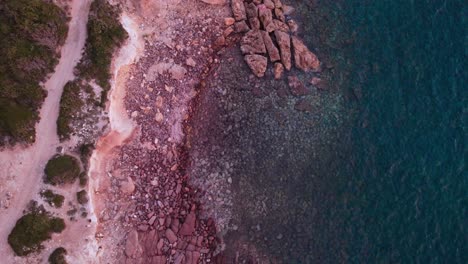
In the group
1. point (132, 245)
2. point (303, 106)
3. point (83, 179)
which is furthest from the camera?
point (303, 106)

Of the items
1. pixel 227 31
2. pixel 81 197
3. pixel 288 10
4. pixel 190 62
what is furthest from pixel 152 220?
pixel 288 10

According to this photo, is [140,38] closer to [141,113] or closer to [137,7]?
[137,7]

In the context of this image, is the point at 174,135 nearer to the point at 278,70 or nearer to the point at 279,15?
the point at 278,70

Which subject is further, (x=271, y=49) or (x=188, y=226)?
(x=271, y=49)

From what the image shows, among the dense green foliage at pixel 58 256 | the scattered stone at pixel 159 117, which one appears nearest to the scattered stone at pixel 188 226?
the scattered stone at pixel 159 117

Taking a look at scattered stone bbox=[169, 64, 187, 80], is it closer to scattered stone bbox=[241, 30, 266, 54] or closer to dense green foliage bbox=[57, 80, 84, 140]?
scattered stone bbox=[241, 30, 266, 54]

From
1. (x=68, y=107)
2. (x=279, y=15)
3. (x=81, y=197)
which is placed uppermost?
(x=279, y=15)

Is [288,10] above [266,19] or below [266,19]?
below
